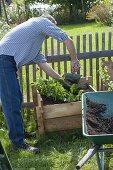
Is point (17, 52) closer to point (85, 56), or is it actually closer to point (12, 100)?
point (12, 100)

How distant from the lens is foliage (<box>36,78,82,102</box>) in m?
5.95

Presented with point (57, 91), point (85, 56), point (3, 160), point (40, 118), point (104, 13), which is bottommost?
point (104, 13)

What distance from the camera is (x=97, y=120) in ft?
14.4

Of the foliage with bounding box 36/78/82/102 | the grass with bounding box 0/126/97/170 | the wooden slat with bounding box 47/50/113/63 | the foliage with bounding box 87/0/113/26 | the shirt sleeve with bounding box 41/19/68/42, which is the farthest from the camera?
the foliage with bounding box 87/0/113/26

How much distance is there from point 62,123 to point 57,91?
17.3 inches

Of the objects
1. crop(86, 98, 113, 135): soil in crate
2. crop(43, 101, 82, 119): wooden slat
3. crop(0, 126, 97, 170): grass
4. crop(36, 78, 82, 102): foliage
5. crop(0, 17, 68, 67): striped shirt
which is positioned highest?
crop(0, 17, 68, 67): striped shirt

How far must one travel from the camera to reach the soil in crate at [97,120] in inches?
162

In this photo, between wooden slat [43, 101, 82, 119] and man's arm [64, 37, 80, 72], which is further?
wooden slat [43, 101, 82, 119]

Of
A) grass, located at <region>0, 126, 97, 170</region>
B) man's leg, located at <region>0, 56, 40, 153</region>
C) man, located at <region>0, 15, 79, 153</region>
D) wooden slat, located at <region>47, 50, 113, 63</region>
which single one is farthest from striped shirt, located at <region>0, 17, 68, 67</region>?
wooden slat, located at <region>47, 50, 113, 63</region>

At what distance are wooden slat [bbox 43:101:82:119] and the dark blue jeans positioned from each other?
1.39 ft

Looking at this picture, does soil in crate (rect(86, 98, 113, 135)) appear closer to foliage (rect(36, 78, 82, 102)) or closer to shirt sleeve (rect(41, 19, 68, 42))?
shirt sleeve (rect(41, 19, 68, 42))

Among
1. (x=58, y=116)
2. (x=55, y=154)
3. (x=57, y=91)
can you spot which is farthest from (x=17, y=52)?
(x=55, y=154)

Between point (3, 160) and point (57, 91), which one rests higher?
point (3, 160)

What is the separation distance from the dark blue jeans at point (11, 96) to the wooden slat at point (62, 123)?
450 millimetres
